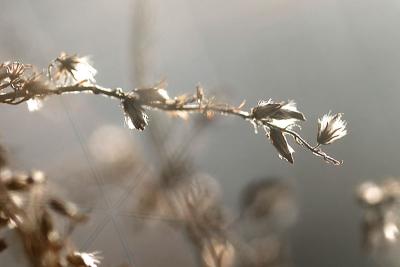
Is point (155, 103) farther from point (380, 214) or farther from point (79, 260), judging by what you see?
point (380, 214)

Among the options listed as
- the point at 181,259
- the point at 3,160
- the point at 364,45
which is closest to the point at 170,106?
the point at 3,160

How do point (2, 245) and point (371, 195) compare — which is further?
point (371, 195)

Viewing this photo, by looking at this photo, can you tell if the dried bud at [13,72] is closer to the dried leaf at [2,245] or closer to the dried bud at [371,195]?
the dried leaf at [2,245]

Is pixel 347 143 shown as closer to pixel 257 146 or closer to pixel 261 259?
pixel 257 146

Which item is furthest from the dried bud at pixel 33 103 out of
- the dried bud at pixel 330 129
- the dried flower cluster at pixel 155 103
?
the dried bud at pixel 330 129

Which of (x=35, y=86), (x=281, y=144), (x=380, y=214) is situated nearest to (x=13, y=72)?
(x=35, y=86)

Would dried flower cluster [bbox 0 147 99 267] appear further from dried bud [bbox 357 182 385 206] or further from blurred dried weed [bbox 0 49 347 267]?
dried bud [bbox 357 182 385 206]
